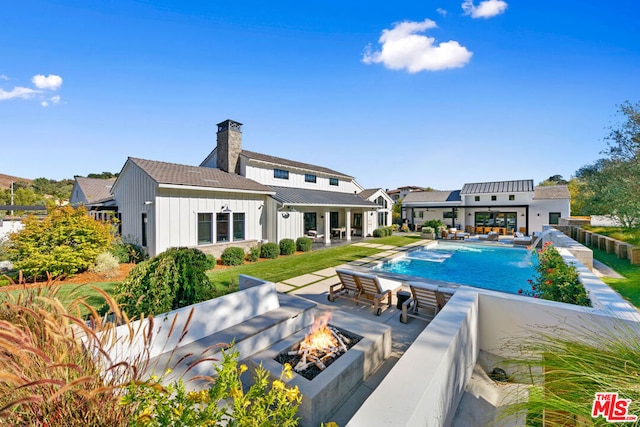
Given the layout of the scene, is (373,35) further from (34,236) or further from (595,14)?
(34,236)

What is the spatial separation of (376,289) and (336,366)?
3683mm

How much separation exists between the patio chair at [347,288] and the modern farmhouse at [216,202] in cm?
844

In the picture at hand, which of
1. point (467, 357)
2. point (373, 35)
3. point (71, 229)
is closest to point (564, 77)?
point (373, 35)

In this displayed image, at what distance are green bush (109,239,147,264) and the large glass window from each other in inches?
456

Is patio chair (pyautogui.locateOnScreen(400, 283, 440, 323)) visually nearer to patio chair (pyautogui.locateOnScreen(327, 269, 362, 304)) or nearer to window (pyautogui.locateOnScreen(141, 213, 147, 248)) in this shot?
patio chair (pyautogui.locateOnScreen(327, 269, 362, 304))

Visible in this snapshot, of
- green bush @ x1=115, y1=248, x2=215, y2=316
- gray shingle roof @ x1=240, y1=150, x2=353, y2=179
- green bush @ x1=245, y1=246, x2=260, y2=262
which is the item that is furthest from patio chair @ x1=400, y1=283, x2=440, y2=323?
gray shingle roof @ x1=240, y1=150, x2=353, y2=179

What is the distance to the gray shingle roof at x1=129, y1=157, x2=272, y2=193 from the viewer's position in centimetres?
1293

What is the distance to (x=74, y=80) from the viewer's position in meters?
12.2

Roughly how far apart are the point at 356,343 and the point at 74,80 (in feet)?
55.4

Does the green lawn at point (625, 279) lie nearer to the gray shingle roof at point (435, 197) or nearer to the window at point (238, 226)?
the window at point (238, 226)

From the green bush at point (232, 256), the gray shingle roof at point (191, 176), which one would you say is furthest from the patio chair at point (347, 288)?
the gray shingle roof at point (191, 176)

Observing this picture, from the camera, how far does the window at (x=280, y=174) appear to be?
2069 cm

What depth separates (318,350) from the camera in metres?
4.16

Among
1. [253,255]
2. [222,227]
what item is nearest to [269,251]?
[253,255]
